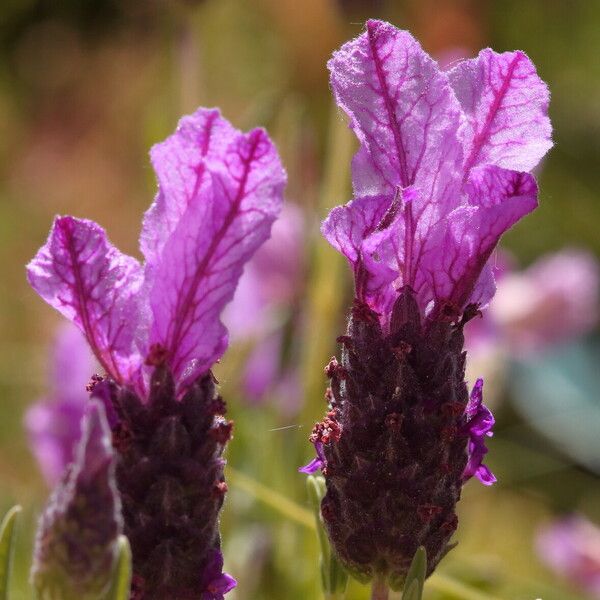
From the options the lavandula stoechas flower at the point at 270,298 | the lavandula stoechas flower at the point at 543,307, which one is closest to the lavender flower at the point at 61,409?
the lavandula stoechas flower at the point at 270,298

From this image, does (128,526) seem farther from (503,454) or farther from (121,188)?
(121,188)

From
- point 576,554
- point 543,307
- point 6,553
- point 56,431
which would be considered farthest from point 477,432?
point 543,307

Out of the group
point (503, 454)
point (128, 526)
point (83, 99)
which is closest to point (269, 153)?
point (128, 526)

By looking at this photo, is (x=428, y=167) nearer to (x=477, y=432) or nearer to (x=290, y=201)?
A: (x=477, y=432)

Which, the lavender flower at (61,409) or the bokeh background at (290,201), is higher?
the bokeh background at (290,201)

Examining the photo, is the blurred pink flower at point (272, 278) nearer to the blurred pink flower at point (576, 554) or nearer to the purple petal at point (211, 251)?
the blurred pink flower at point (576, 554)

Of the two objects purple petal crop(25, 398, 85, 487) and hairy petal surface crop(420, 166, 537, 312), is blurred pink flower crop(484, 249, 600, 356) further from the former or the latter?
hairy petal surface crop(420, 166, 537, 312)
